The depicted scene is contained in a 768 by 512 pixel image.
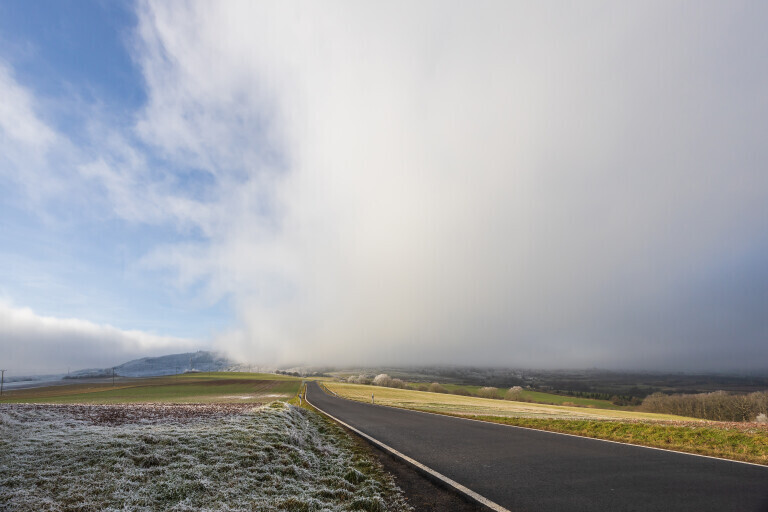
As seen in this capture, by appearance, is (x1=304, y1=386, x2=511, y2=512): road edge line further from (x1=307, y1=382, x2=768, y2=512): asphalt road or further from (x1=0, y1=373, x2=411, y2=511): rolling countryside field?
(x1=0, y1=373, x2=411, y2=511): rolling countryside field

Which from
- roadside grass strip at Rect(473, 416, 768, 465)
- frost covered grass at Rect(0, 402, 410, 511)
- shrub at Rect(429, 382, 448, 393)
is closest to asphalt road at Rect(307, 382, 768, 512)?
roadside grass strip at Rect(473, 416, 768, 465)

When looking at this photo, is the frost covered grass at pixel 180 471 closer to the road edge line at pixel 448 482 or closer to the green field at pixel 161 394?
the road edge line at pixel 448 482

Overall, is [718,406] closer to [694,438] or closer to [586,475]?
[694,438]

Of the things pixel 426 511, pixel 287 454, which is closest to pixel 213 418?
pixel 287 454

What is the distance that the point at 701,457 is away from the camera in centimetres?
995

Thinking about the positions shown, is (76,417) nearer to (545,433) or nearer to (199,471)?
(199,471)

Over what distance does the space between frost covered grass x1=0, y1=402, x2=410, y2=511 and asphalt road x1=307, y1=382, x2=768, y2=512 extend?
7.60ft

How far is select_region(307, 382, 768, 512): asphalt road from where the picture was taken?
20.8 ft

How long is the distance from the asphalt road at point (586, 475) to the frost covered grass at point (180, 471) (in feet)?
7.60

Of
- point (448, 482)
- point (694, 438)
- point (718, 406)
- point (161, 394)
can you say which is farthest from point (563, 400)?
point (448, 482)

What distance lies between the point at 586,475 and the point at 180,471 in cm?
987

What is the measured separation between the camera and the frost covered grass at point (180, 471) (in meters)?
6.49

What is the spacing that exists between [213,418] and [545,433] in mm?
15717

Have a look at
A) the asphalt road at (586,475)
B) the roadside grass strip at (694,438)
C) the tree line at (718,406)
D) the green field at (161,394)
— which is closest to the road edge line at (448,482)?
the asphalt road at (586,475)
